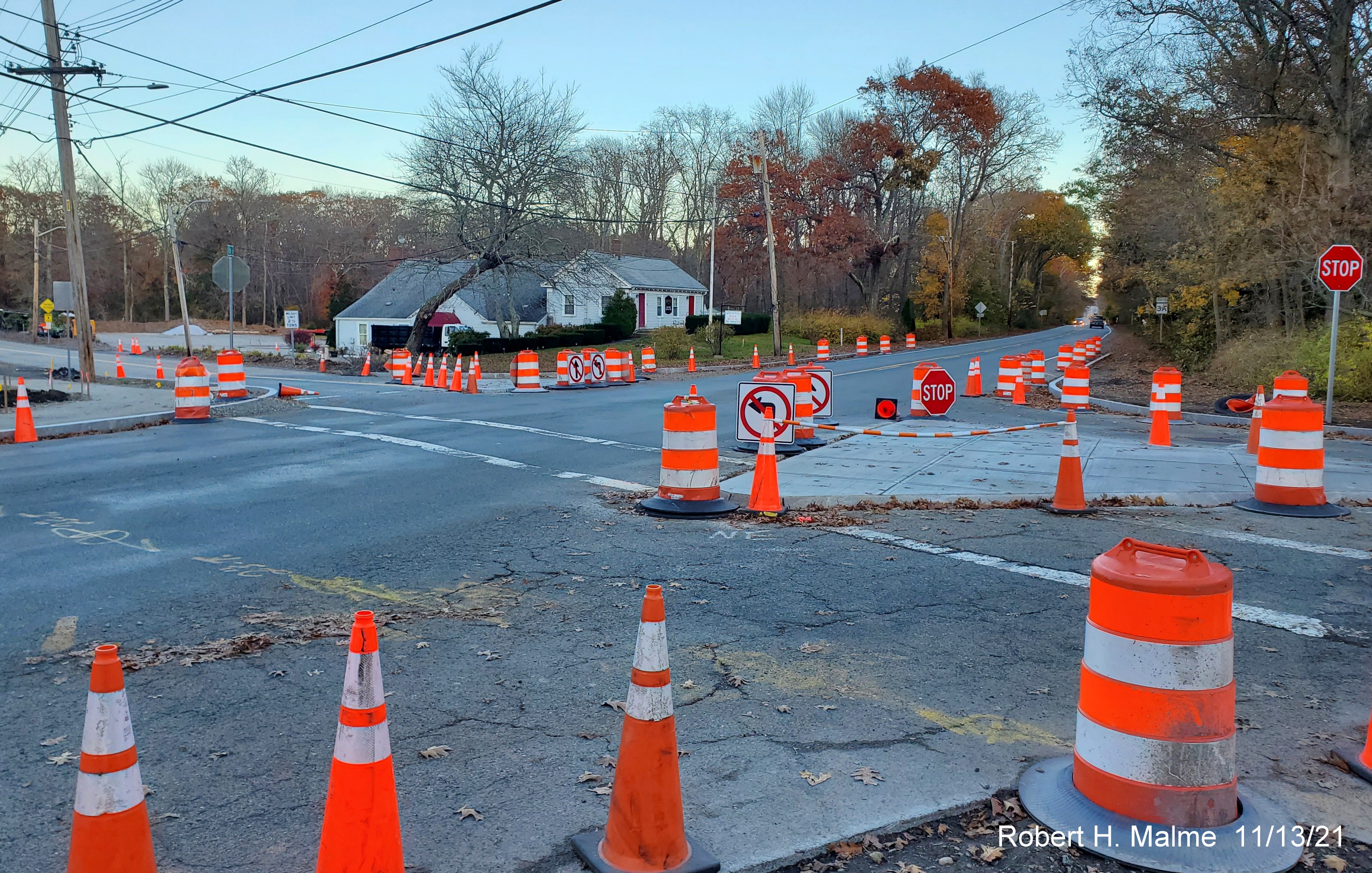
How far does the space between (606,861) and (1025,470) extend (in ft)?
31.0

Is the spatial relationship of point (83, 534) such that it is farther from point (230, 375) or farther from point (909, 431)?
point (230, 375)

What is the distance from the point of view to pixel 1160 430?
1374 centimetres

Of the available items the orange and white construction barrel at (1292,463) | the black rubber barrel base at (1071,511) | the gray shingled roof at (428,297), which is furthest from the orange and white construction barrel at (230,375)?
the gray shingled roof at (428,297)

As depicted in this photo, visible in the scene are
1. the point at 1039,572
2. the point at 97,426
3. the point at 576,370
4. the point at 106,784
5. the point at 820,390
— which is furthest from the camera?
the point at 576,370

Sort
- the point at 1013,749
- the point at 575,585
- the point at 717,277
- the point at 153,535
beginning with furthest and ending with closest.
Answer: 1. the point at 717,277
2. the point at 153,535
3. the point at 575,585
4. the point at 1013,749

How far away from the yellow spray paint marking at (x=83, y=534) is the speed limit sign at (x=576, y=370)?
691 inches

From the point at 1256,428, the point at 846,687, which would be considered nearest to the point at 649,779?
the point at 846,687

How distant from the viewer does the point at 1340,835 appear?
3576mm

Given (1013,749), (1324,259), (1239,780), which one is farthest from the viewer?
(1324,259)

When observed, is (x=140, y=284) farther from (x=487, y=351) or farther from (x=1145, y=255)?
(x=1145, y=255)

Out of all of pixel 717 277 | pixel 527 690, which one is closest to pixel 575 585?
pixel 527 690

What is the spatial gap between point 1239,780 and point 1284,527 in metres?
5.75

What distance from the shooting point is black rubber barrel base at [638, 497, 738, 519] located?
Result: 30.8 feet

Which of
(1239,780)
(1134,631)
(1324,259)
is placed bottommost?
(1239,780)
